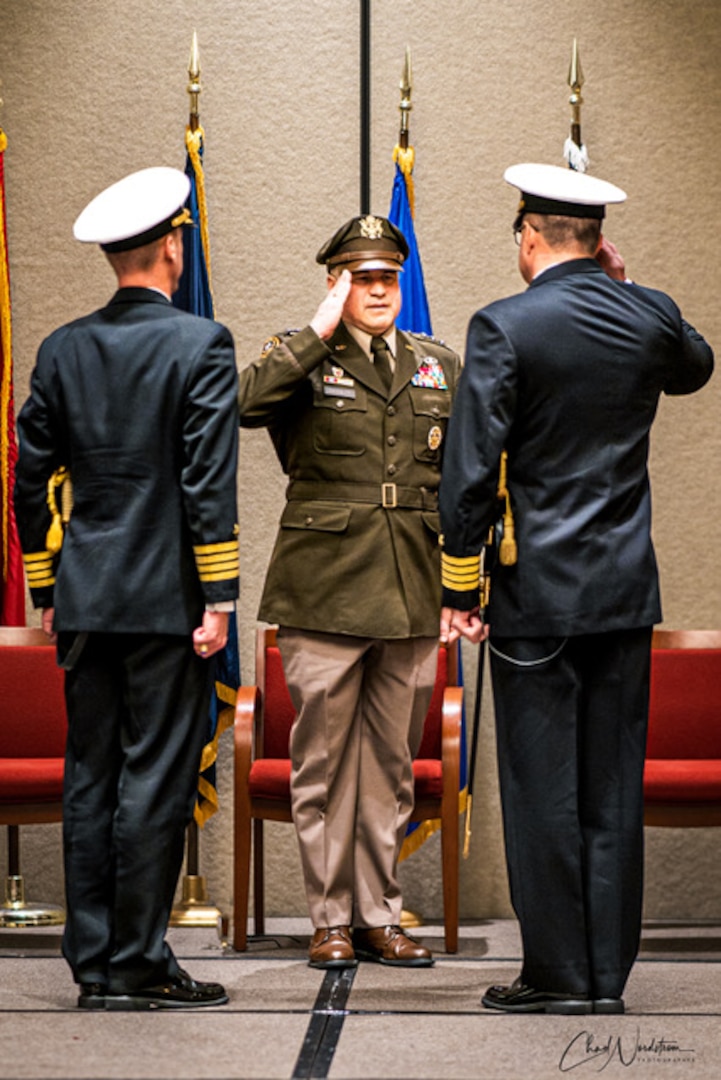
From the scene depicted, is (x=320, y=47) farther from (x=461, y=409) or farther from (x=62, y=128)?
(x=461, y=409)

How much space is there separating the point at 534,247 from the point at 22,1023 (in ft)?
6.04

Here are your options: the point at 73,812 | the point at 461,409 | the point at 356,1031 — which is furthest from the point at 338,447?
the point at 356,1031

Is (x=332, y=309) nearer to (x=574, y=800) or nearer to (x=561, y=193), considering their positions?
(x=561, y=193)

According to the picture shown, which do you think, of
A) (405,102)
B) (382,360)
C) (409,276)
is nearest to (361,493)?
(382,360)

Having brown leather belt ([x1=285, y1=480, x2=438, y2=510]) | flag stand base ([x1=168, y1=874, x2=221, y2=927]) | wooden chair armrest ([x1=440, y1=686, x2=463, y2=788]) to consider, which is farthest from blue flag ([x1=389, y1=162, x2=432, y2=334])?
flag stand base ([x1=168, y1=874, x2=221, y2=927])

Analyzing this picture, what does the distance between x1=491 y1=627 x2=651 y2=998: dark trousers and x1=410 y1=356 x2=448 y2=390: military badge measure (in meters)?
0.93

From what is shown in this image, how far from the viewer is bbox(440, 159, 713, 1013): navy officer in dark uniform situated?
124 inches

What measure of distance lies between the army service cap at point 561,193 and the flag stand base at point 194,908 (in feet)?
7.35

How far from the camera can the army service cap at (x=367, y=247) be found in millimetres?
3867

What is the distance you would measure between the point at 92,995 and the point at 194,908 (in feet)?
4.45

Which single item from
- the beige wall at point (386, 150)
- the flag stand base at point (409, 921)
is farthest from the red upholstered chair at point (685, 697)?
the flag stand base at point (409, 921)

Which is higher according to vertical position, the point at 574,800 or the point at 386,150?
the point at 386,150

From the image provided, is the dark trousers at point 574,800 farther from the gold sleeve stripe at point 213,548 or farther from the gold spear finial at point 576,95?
the gold spear finial at point 576,95

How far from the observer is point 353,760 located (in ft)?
12.7
